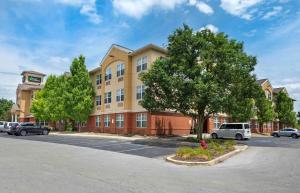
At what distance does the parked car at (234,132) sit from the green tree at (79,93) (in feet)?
64.5

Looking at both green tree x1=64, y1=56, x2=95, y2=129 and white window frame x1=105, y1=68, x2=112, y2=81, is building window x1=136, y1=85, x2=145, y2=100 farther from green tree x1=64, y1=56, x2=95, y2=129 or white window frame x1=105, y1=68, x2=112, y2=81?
green tree x1=64, y1=56, x2=95, y2=129

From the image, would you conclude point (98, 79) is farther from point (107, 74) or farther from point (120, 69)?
point (120, 69)

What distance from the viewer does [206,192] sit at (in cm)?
843

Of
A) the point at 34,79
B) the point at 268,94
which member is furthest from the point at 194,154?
the point at 34,79

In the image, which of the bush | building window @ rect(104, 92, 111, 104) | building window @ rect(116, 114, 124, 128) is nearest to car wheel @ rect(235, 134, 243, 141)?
building window @ rect(116, 114, 124, 128)

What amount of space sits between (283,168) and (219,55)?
1429 cm

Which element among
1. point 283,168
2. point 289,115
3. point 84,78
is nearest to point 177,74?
point 283,168

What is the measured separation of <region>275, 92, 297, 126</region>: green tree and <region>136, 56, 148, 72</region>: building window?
36.3 m

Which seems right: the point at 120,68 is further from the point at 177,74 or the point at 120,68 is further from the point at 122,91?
the point at 177,74

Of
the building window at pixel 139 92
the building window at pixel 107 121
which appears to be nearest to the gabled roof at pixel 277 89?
the building window at pixel 139 92

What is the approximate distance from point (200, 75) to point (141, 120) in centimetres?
1294

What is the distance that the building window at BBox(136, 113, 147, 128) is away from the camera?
35.9 metres

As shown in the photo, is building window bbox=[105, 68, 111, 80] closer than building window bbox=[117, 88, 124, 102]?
No

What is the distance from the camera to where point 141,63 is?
36969 mm
